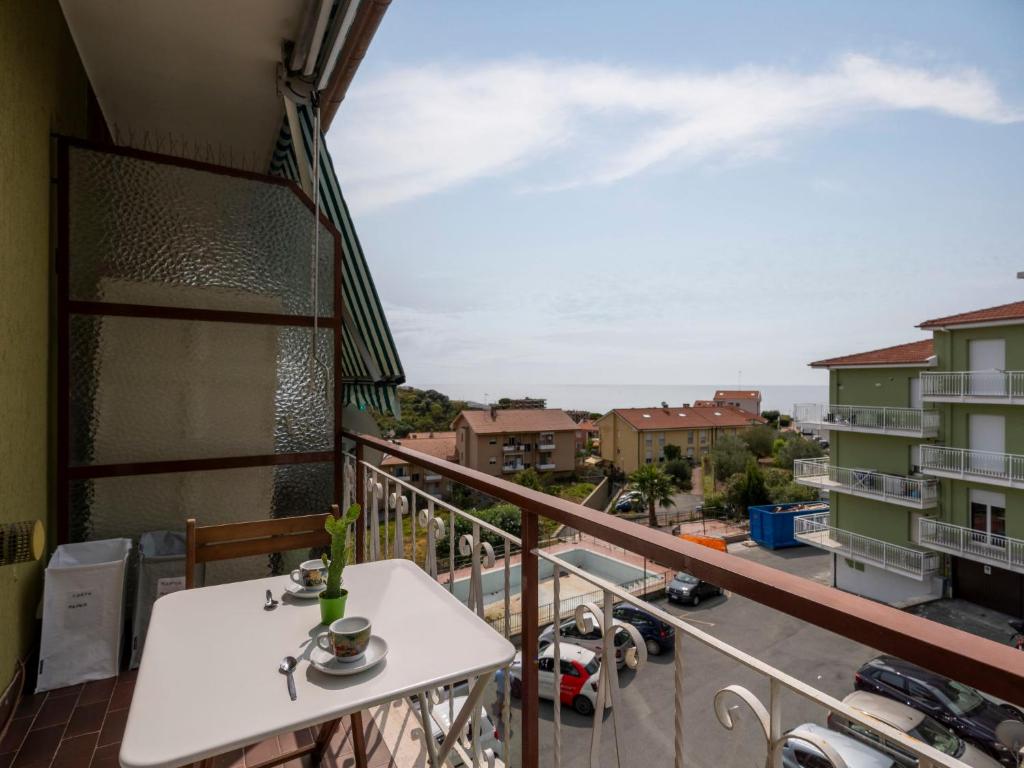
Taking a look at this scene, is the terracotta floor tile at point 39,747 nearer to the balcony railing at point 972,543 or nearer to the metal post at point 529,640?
the metal post at point 529,640

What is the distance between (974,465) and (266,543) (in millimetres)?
20340

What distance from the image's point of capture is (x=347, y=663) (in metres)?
1.10

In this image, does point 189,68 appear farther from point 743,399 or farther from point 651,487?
point 743,399

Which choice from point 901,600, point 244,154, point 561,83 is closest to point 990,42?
point 901,600

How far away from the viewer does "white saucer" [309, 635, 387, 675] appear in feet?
3.55

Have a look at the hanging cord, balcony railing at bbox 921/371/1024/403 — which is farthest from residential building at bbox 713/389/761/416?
the hanging cord

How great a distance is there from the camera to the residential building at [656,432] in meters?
36.6

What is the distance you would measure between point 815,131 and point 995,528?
21742mm

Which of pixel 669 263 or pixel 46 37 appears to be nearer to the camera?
pixel 46 37

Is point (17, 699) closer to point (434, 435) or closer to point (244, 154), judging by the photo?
point (244, 154)

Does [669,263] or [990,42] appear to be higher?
[990,42]

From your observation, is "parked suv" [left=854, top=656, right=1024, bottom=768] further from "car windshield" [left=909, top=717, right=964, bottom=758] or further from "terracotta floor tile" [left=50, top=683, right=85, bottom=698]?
"terracotta floor tile" [left=50, top=683, right=85, bottom=698]

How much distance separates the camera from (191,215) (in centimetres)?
297

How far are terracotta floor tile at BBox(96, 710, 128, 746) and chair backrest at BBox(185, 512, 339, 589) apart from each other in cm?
89
